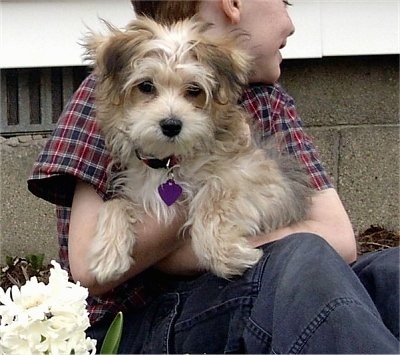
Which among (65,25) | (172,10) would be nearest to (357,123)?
(65,25)

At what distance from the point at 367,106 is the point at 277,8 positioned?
203 centimetres

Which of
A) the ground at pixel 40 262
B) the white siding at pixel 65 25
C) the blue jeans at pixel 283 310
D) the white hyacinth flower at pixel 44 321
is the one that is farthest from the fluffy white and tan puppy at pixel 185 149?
the white siding at pixel 65 25

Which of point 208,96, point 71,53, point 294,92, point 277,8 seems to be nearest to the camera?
point 208,96

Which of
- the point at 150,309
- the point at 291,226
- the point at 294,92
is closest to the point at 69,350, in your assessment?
the point at 150,309

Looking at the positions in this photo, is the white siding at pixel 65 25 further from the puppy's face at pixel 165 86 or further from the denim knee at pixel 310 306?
the denim knee at pixel 310 306

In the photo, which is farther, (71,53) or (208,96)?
(71,53)

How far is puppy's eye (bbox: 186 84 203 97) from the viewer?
265 centimetres

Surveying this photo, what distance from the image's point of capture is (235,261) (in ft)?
8.37

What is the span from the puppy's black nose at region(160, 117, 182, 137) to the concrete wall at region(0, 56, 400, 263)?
7.53 feet

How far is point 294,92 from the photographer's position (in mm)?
4797

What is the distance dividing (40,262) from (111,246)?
195cm

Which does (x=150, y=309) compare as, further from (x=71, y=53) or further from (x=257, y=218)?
(x=71, y=53)

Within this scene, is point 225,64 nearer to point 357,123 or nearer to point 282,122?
point 282,122

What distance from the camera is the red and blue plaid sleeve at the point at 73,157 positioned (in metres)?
2.71
